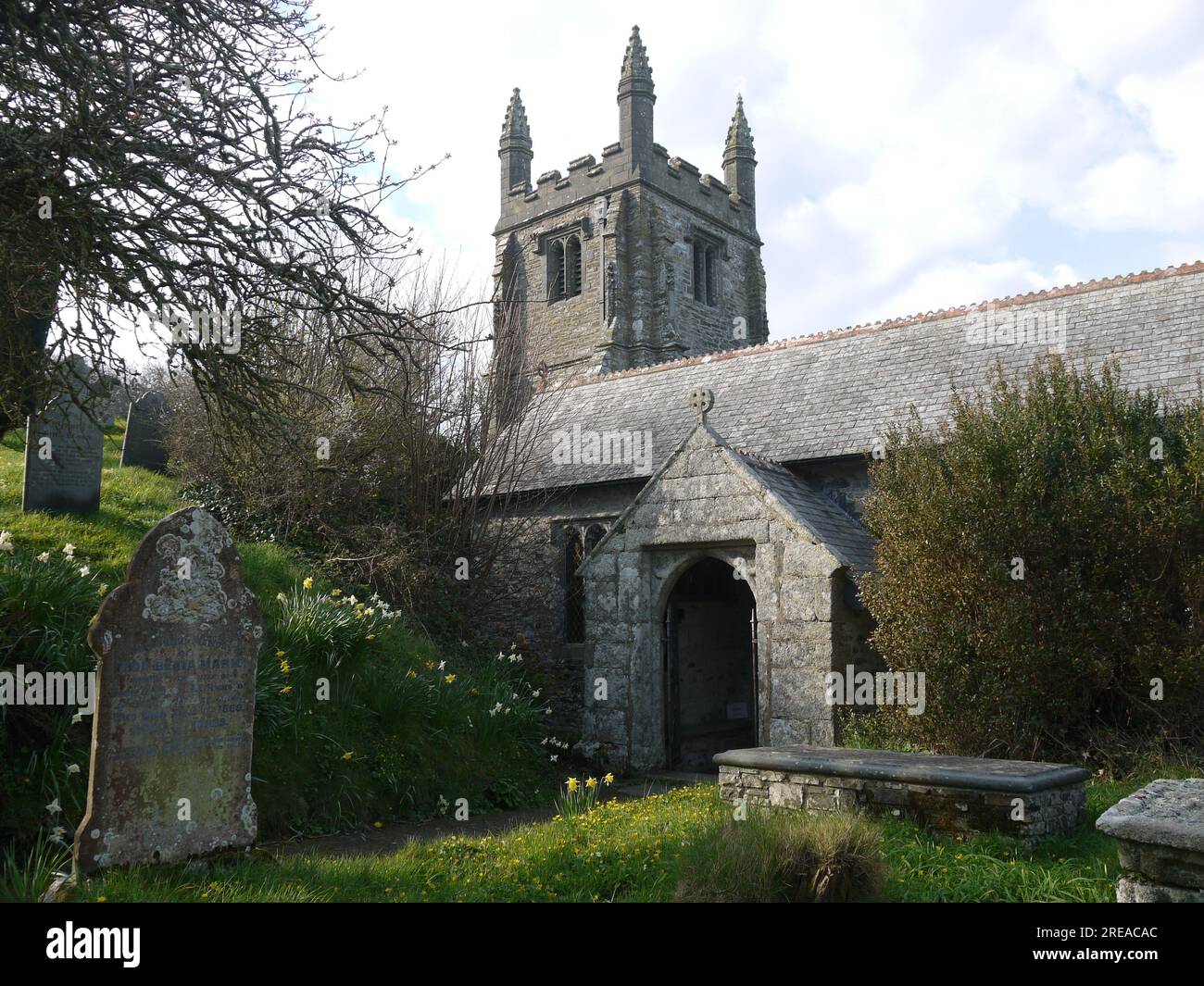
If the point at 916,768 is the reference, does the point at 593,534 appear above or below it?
above

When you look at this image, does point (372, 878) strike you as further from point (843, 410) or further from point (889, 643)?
point (843, 410)

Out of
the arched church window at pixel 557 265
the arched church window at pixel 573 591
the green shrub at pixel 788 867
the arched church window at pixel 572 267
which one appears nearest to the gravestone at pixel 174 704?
the green shrub at pixel 788 867

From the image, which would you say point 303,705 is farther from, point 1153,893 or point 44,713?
point 1153,893

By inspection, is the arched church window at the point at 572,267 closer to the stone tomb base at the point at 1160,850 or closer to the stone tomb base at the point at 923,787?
the stone tomb base at the point at 923,787

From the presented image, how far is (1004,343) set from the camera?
41.2 ft

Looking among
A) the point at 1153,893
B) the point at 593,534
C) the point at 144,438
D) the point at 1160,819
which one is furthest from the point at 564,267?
the point at 1153,893

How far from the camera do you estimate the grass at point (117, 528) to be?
9.31m

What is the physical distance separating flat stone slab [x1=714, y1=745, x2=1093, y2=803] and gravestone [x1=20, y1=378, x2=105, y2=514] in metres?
7.80

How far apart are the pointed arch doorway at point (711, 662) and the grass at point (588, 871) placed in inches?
214

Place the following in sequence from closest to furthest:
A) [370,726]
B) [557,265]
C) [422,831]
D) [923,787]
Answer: [923,787] < [422,831] < [370,726] < [557,265]

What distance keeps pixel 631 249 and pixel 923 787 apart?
78.3ft

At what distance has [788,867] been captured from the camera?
4.76m

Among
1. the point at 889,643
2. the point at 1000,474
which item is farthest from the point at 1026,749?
the point at 1000,474

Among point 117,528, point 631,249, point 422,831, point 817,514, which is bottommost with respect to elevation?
point 422,831
